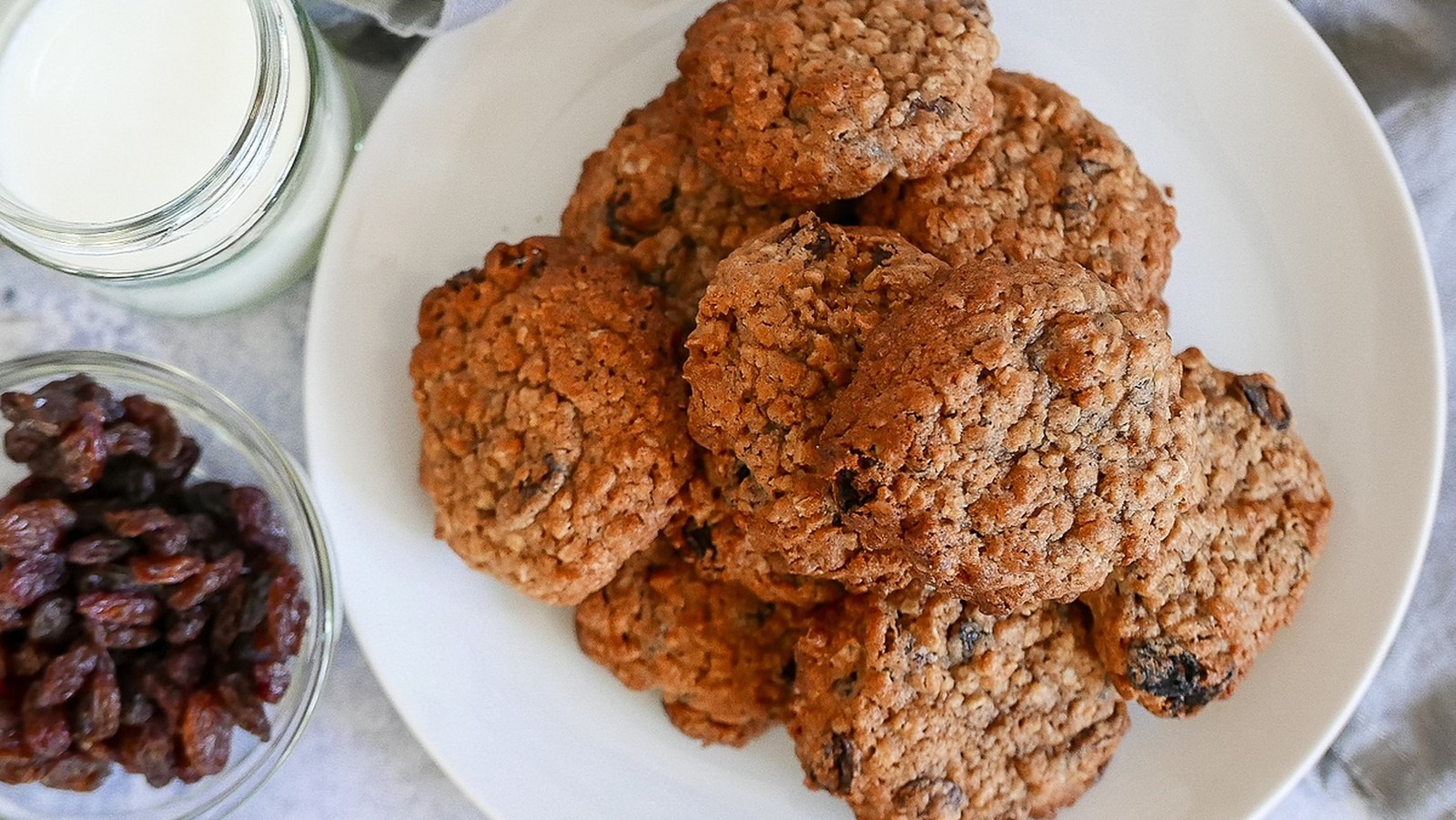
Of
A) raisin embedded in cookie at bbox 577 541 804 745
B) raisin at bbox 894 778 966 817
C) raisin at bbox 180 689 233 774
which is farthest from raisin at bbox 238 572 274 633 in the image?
raisin at bbox 894 778 966 817

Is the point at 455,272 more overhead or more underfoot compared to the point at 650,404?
more underfoot

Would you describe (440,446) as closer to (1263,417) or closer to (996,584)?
(996,584)

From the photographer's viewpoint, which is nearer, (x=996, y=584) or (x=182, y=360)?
→ (x=996, y=584)

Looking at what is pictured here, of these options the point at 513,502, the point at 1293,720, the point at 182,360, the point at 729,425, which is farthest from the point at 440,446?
the point at 1293,720

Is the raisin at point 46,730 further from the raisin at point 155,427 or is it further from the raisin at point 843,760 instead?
the raisin at point 843,760

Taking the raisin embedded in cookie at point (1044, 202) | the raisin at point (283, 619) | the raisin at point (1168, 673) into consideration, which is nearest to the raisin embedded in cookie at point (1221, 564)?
the raisin at point (1168, 673)

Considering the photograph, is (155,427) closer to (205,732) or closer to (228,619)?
(228,619)
